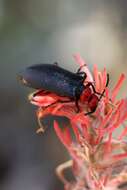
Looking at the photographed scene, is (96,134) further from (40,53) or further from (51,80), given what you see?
(40,53)

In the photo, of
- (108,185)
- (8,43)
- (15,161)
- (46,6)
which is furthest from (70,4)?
(108,185)

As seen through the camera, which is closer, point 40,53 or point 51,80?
point 51,80

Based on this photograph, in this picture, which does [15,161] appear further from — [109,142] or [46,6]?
[109,142]

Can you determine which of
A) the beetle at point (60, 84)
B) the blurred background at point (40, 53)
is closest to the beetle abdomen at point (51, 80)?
the beetle at point (60, 84)

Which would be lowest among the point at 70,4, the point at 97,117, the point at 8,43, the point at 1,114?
the point at 1,114

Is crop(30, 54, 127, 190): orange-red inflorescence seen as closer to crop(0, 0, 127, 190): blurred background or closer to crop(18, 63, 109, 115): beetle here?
crop(18, 63, 109, 115): beetle

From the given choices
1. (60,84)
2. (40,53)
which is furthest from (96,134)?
(40,53)
